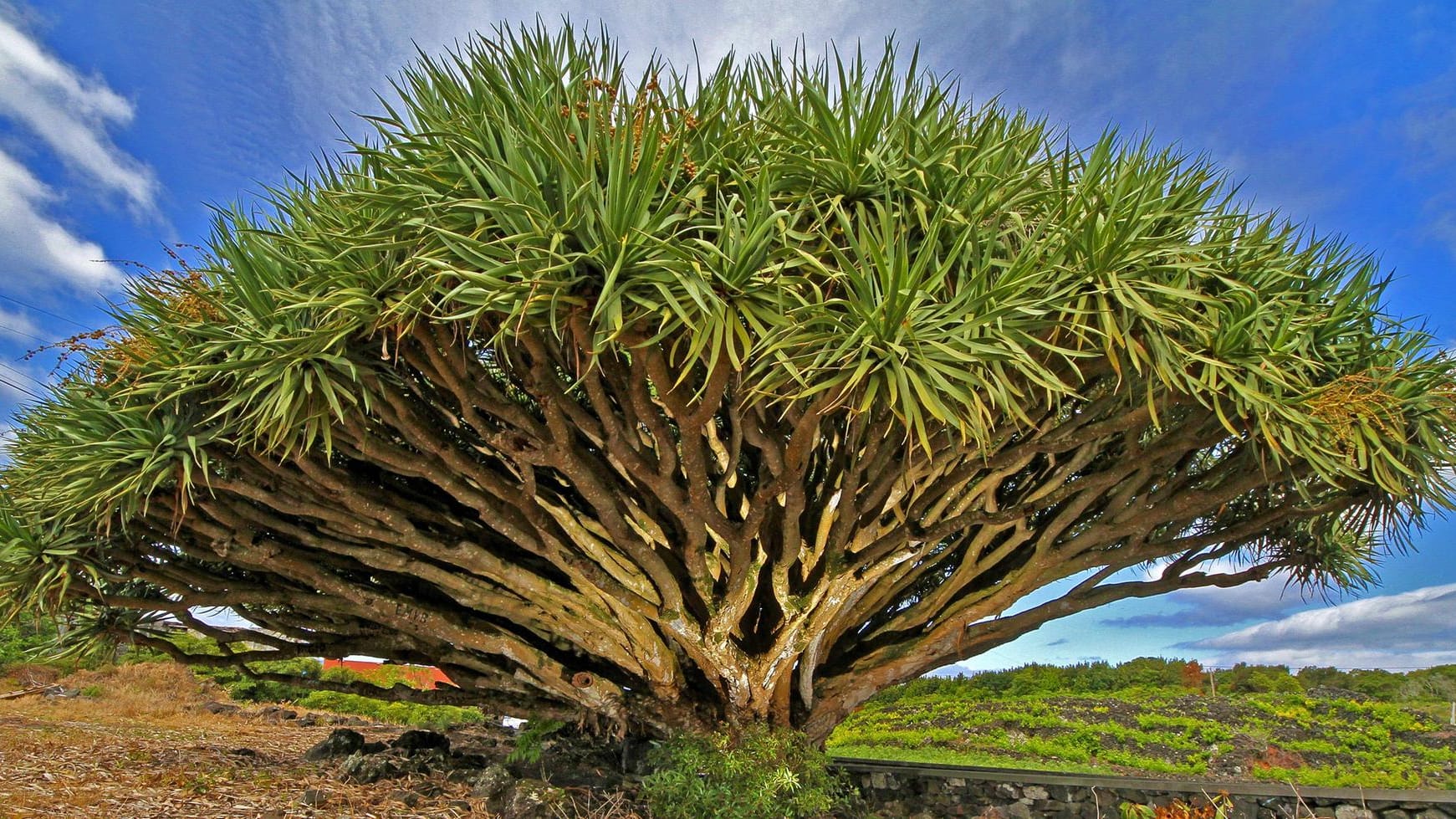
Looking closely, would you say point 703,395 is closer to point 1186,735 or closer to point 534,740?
point 534,740

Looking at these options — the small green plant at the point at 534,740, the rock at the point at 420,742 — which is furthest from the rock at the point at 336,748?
the small green plant at the point at 534,740

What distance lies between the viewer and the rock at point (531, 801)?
5.15 meters

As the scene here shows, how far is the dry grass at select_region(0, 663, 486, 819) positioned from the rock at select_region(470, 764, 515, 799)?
111 mm

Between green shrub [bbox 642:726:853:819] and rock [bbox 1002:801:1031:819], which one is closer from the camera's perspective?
green shrub [bbox 642:726:853:819]

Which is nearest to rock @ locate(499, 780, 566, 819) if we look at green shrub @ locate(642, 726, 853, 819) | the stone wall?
green shrub @ locate(642, 726, 853, 819)

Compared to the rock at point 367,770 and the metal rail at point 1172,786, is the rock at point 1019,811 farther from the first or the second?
the rock at point 367,770

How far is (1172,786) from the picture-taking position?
662 cm

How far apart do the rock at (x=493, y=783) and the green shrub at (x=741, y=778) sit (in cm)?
103

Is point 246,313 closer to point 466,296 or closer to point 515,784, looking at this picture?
point 466,296

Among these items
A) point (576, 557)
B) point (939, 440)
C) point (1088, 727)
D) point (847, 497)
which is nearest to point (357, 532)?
point (576, 557)

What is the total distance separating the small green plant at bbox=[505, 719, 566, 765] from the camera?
679 cm

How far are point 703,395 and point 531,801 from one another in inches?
115

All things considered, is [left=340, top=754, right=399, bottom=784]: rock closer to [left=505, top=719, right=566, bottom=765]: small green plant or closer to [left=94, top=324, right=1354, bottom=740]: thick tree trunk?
[left=94, top=324, right=1354, bottom=740]: thick tree trunk

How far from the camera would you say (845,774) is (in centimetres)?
608
